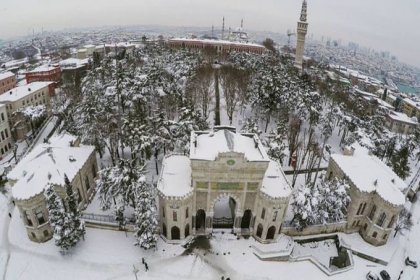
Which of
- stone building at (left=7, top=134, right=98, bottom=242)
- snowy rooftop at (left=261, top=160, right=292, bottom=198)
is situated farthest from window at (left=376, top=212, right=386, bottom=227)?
stone building at (left=7, top=134, right=98, bottom=242)

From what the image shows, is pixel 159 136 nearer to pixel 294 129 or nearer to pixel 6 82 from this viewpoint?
pixel 294 129

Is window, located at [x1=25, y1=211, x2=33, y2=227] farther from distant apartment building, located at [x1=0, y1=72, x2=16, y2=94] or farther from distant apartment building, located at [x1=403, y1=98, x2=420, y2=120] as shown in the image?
distant apartment building, located at [x1=403, y1=98, x2=420, y2=120]

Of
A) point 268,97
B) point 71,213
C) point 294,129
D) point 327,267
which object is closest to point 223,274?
point 327,267

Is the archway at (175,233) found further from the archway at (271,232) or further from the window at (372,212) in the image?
the window at (372,212)

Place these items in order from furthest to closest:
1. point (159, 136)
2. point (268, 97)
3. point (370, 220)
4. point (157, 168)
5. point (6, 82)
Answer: point (6, 82) < point (268, 97) < point (157, 168) < point (159, 136) < point (370, 220)

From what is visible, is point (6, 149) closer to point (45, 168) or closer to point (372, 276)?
point (45, 168)

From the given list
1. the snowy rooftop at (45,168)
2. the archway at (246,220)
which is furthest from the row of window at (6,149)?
the archway at (246,220)
